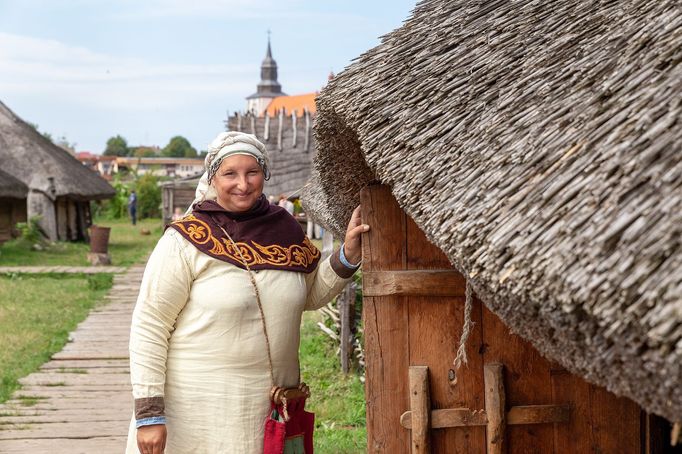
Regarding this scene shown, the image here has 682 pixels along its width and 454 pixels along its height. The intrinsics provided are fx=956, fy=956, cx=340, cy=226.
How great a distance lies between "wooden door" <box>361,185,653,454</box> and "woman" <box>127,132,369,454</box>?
31 cm

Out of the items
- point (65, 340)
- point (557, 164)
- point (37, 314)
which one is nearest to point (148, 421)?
point (557, 164)

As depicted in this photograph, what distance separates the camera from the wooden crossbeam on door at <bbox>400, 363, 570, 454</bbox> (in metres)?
3.11

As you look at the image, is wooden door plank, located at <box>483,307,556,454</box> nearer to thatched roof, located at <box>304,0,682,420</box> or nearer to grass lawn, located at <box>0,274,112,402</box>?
thatched roof, located at <box>304,0,682,420</box>

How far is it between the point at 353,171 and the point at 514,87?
1370 mm

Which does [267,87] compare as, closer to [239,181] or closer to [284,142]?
[284,142]

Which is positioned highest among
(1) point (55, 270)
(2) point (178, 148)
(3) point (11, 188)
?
(2) point (178, 148)

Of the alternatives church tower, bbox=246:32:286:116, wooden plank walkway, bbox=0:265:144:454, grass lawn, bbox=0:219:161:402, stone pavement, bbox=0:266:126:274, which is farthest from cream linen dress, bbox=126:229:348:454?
church tower, bbox=246:32:286:116

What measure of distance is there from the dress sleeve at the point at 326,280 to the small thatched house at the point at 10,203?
1726 centimetres

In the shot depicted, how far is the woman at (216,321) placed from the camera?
10.7 ft

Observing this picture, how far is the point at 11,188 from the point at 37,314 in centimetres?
914

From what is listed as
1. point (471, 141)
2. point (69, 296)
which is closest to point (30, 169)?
point (69, 296)

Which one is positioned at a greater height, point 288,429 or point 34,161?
point 34,161

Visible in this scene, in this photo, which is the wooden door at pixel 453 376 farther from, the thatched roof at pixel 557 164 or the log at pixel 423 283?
the thatched roof at pixel 557 164

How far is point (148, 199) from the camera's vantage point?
3788 centimetres
